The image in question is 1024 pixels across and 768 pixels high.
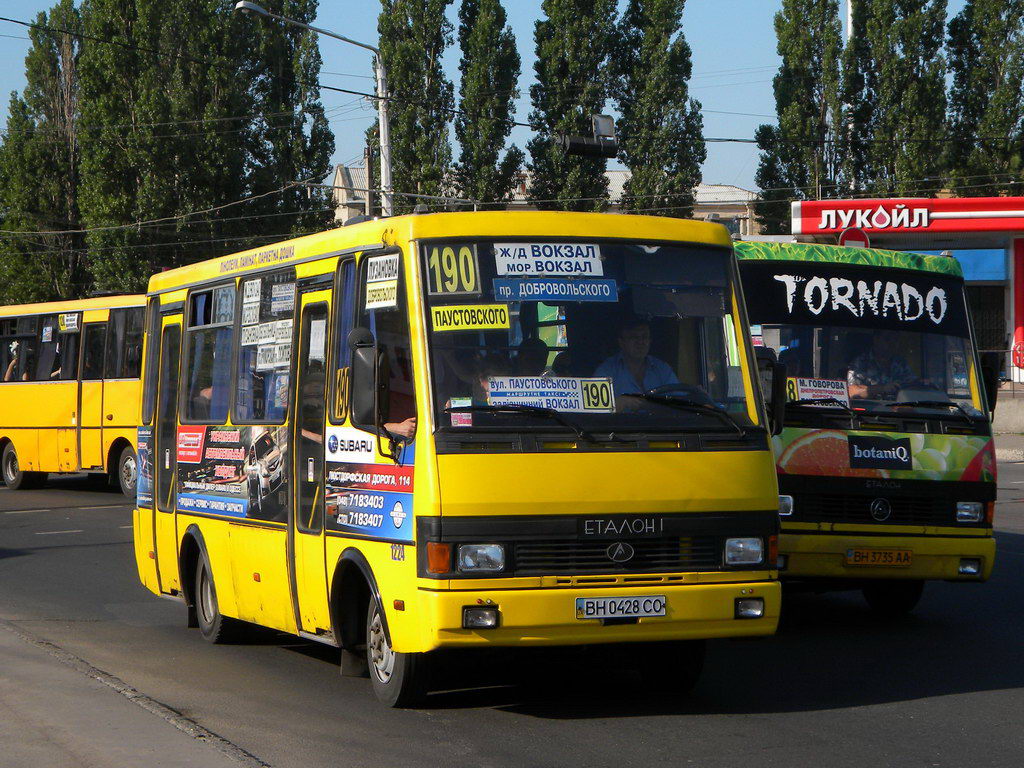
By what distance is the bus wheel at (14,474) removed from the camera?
25656 millimetres

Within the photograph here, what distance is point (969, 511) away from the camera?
1020cm

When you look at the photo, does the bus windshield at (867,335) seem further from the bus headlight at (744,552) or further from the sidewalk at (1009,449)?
the sidewalk at (1009,449)

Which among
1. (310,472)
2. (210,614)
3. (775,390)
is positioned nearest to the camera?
(775,390)

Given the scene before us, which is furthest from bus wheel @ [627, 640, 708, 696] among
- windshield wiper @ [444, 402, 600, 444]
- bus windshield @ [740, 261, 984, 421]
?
bus windshield @ [740, 261, 984, 421]

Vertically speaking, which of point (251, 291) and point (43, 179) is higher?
point (43, 179)

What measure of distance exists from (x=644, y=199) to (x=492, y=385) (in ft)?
144

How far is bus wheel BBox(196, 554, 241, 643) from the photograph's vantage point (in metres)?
10.0

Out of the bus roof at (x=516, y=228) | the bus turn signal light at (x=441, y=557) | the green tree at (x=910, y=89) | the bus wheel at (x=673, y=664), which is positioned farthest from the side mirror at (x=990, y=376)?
the green tree at (x=910, y=89)

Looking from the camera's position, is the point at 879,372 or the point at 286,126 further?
the point at 286,126

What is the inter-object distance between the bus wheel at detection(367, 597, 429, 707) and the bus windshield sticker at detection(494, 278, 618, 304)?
170 cm

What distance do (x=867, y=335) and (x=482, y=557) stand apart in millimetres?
4536

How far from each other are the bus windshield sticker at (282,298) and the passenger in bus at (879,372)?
3.95 meters

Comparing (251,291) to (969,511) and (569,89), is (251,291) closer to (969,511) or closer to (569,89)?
(969,511)

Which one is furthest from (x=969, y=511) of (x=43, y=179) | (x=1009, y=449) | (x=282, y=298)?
(x=43, y=179)
